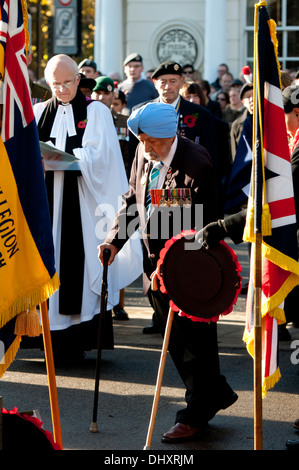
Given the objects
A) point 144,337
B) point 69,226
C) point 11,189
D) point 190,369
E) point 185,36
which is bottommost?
point 144,337

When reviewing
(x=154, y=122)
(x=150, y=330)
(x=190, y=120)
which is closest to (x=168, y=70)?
(x=190, y=120)

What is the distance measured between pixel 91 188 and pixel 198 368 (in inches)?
91.5

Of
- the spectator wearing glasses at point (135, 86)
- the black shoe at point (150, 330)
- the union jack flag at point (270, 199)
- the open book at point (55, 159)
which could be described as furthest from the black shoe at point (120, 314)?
the spectator wearing glasses at point (135, 86)

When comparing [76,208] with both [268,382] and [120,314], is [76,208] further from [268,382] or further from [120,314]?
[268,382]

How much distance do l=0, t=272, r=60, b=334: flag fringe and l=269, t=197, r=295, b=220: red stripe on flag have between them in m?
1.15

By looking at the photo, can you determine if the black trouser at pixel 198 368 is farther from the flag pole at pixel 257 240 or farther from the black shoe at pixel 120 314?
the black shoe at pixel 120 314

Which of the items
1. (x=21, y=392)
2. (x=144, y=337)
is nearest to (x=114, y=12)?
(x=144, y=337)

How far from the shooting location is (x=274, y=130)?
14.4 feet

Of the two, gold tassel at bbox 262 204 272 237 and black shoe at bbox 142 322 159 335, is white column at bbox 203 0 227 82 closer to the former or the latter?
black shoe at bbox 142 322 159 335

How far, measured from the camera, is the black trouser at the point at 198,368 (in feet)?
17.4

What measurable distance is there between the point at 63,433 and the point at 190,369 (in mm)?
834

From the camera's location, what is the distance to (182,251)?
4.93m

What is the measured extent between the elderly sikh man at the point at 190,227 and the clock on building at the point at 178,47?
16971mm
